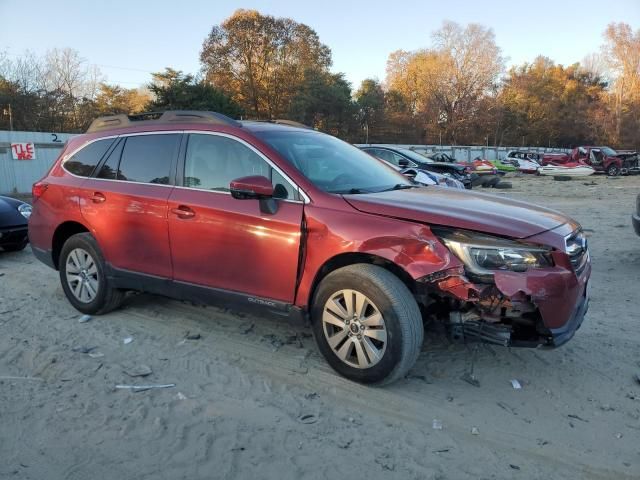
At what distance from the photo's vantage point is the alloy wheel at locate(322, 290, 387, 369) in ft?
A: 10.7

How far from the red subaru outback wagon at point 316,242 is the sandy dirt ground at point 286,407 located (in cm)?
39

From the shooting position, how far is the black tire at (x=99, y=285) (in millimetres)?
4656

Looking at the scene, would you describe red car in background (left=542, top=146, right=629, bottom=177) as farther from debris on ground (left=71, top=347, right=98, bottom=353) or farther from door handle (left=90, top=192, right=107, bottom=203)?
debris on ground (left=71, top=347, right=98, bottom=353)

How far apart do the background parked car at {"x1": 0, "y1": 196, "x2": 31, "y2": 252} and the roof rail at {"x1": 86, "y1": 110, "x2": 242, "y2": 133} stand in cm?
305

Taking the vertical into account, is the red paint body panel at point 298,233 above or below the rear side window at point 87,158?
below

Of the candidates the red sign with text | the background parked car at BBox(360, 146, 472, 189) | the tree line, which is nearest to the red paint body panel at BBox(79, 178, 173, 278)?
the background parked car at BBox(360, 146, 472, 189)

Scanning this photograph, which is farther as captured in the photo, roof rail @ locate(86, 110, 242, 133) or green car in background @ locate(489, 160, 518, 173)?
green car in background @ locate(489, 160, 518, 173)

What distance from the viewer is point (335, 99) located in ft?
146

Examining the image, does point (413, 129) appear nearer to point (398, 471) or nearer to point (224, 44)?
point (224, 44)

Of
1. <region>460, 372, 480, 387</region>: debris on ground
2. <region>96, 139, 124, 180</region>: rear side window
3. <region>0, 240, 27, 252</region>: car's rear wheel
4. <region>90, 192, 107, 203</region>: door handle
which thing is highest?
<region>96, 139, 124, 180</region>: rear side window

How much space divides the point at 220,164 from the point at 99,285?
68.9 inches

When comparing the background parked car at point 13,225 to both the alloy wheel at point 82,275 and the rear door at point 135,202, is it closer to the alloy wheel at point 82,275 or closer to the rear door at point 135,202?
the alloy wheel at point 82,275

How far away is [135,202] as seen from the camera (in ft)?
14.1

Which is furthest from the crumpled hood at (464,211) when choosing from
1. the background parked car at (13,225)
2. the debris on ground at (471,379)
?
the background parked car at (13,225)
